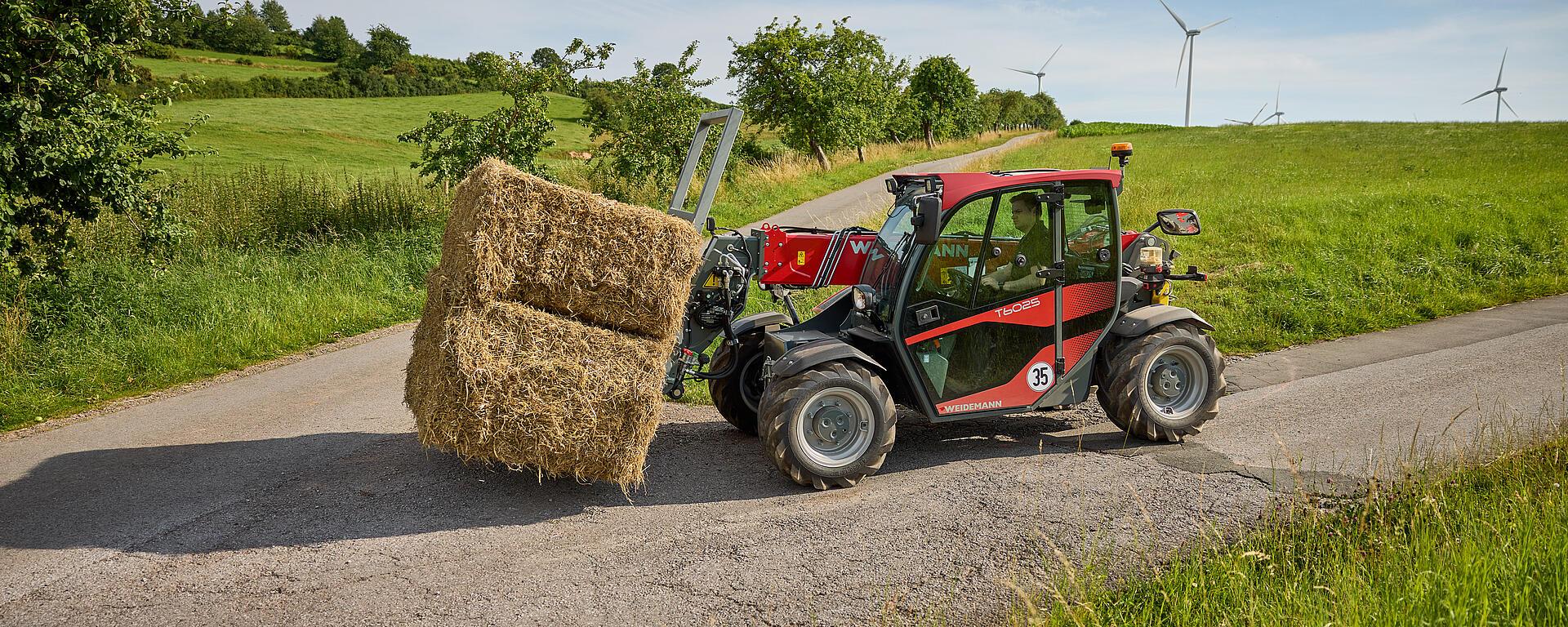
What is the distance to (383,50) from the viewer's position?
58875 mm

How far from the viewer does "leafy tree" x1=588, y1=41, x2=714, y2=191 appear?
62.7ft

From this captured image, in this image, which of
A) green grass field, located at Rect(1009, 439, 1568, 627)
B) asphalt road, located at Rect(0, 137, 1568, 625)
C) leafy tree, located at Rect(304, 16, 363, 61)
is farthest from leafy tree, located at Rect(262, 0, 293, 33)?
green grass field, located at Rect(1009, 439, 1568, 627)

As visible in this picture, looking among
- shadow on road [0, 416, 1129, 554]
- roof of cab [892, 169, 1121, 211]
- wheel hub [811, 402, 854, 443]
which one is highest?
roof of cab [892, 169, 1121, 211]

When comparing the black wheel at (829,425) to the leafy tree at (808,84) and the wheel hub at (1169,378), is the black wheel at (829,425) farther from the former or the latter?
the leafy tree at (808,84)

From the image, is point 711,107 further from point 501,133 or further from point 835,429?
point 835,429

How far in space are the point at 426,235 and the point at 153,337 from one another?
20.1 feet

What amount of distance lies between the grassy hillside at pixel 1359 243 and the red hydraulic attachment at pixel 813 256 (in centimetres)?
552

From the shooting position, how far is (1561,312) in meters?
11.2

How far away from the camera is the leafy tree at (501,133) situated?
15.4 meters

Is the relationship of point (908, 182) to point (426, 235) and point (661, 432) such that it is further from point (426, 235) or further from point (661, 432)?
point (426, 235)

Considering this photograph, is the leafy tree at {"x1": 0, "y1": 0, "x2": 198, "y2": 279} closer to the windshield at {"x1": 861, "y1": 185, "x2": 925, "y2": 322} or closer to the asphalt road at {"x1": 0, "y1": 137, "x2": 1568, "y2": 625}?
the asphalt road at {"x1": 0, "y1": 137, "x2": 1568, "y2": 625}

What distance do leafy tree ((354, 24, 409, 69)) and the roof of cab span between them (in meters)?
58.6

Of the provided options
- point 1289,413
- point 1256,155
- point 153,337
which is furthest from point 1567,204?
point 1256,155

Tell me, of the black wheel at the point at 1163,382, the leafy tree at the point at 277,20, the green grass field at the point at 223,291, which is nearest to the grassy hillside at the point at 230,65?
the leafy tree at the point at 277,20
